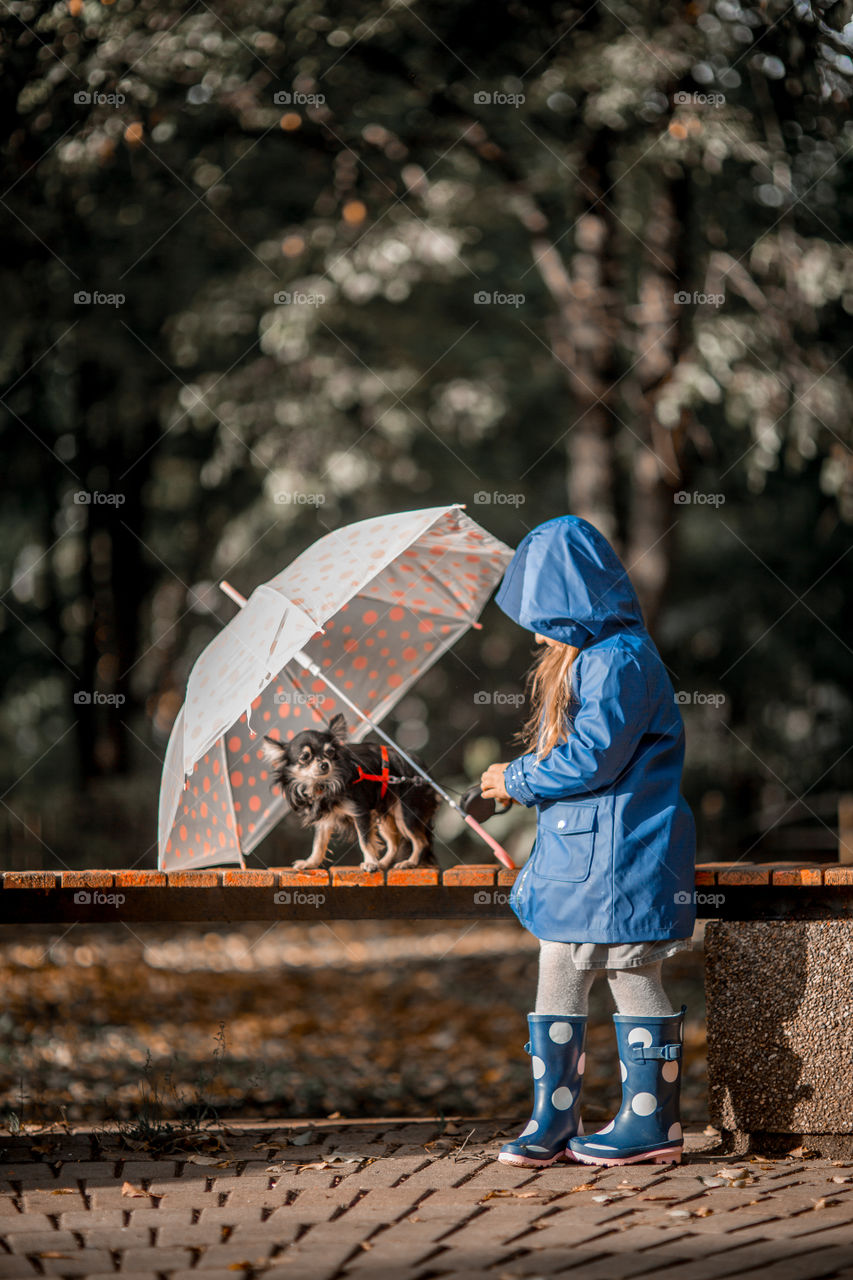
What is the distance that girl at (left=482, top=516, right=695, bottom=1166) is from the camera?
179 inches

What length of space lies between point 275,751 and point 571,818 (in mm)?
1354

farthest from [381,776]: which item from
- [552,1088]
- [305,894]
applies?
[552,1088]

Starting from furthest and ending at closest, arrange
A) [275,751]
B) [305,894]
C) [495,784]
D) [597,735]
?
[275,751] < [305,894] < [495,784] < [597,735]

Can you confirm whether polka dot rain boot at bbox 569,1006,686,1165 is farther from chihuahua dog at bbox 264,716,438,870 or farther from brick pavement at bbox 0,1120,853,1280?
chihuahua dog at bbox 264,716,438,870

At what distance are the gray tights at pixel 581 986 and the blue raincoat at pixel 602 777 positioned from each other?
98 millimetres

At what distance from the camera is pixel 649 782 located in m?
4.64

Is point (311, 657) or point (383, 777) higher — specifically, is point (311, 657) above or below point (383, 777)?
above

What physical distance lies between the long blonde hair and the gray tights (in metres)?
0.70

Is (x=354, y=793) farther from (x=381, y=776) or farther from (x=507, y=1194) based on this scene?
(x=507, y=1194)

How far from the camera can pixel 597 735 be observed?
4.51 metres

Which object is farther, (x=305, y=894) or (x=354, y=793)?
(x=354, y=793)

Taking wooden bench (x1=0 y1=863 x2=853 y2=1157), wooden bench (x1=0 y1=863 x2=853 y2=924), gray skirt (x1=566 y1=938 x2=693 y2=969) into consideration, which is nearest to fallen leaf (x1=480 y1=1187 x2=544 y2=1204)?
gray skirt (x1=566 y1=938 x2=693 y2=969)

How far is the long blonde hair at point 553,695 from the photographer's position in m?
4.77

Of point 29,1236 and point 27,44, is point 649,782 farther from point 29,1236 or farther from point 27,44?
point 27,44
